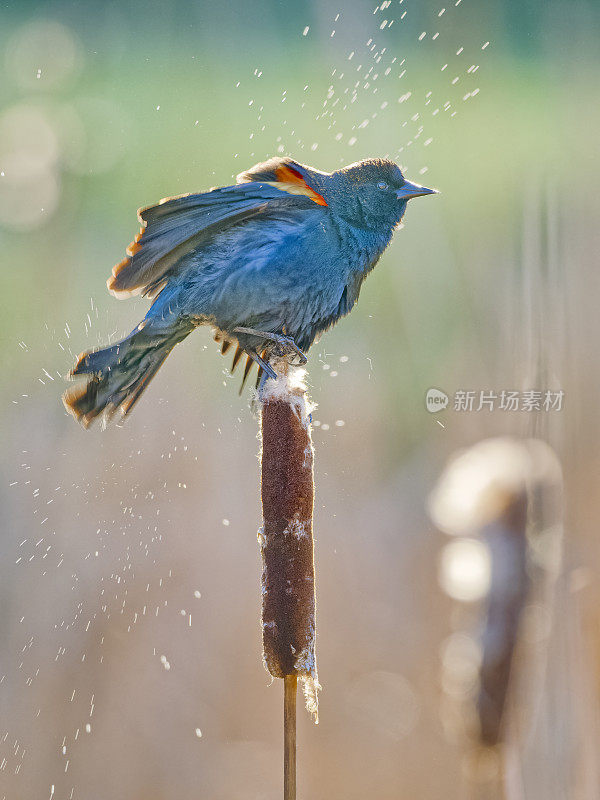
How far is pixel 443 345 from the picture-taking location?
3.02 m

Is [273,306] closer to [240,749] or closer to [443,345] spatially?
[443,345]

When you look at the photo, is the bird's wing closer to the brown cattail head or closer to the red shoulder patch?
the red shoulder patch

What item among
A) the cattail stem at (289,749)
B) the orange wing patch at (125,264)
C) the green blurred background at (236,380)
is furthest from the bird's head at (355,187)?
the cattail stem at (289,749)

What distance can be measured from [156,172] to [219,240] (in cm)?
176

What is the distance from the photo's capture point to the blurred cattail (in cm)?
133

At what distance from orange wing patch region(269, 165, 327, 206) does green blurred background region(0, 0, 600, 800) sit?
714 mm

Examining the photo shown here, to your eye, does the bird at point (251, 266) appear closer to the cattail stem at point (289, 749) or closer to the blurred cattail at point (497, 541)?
the blurred cattail at point (497, 541)

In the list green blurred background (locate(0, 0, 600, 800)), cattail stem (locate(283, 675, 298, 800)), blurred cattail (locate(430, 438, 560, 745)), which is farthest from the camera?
green blurred background (locate(0, 0, 600, 800))

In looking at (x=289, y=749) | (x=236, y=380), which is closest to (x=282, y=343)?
(x=289, y=749)

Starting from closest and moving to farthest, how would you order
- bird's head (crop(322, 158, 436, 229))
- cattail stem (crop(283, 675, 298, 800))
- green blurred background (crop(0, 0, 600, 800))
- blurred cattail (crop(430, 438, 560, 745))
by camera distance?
cattail stem (crop(283, 675, 298, 800))
blurred cattail (crop(430, 438, 560, 745))
bird's head (crop(322, 158, 436, 229))
green blurred background (crop(0, 0, 600, 800))

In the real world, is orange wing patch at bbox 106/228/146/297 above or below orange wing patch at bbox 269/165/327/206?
below

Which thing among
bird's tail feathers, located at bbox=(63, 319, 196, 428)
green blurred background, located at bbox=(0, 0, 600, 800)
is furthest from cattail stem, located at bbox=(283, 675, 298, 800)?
green blurred background, located at bbox=(0, 0, 600, 800)

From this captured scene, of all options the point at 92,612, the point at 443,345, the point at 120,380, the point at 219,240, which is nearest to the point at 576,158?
the point at 443,345

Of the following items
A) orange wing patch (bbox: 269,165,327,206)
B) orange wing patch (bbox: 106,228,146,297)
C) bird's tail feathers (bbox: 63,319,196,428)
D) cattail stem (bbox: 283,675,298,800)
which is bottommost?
cattail stem (bbox: 283,675,298,800)
